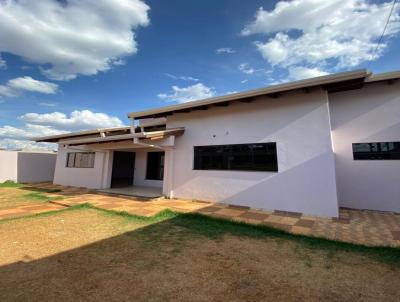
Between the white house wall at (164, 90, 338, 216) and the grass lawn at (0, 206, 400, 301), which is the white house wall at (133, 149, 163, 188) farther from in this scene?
the grass lawn at (0, 206, 400, 301)

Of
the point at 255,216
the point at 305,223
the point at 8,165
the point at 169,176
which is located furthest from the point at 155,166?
the point at 8,165

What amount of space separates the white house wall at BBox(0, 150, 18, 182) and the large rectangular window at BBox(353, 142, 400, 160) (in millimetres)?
22048

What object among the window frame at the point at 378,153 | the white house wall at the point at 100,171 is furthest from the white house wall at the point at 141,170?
the window frame at the point at 378,153

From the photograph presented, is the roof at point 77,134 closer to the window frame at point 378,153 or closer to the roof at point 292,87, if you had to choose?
the roof at point 292,87

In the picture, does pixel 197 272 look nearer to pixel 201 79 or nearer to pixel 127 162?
pixel 201 79


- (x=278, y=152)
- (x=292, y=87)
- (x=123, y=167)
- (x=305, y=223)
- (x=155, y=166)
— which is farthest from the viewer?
(x=123, y=167)

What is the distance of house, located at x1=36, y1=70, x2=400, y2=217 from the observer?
263 inches

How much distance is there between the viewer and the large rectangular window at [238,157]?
7.50 meters

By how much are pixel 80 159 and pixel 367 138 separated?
52.1 ft

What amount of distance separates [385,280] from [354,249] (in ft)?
3.93

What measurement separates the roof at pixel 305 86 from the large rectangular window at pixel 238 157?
187cm

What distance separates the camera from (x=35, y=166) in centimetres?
1677

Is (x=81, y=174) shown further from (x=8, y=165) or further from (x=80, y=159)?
(x=8, y=165)

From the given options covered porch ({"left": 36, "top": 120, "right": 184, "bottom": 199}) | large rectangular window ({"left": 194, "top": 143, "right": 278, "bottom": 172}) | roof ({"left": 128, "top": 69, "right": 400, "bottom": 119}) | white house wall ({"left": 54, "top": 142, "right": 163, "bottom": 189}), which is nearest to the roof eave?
roof ({"left": 128, "top": 69, "right": 400, "bottom": 119})
